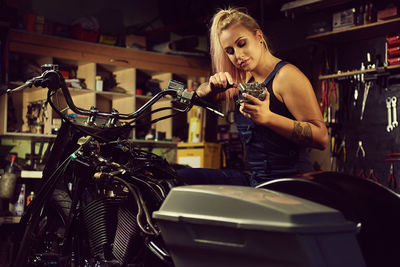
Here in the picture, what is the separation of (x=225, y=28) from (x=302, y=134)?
531 mm

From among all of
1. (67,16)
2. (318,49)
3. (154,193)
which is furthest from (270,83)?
(67,16)

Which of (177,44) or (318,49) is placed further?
(177,44)

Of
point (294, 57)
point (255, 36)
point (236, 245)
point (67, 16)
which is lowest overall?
point (236, 245)

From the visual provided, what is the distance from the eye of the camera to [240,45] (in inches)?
72.3

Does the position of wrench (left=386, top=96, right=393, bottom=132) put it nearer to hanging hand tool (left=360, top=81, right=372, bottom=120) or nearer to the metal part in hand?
Result: hanging hand tool (left=360, top=81, right=372, bottom=120)

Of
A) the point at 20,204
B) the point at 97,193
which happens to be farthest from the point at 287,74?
the point at 20,204

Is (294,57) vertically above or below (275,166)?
above

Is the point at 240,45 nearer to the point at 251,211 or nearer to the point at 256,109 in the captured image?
the point at 256,109

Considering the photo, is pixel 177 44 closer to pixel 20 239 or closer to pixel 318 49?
pixel 318 49

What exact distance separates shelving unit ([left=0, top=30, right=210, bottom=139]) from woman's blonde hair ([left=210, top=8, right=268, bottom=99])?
3545 mm

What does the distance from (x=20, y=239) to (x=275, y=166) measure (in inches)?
36.4

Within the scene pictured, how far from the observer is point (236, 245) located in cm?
86

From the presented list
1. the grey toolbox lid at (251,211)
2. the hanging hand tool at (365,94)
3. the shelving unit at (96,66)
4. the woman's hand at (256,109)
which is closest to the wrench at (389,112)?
the hanging hand tool at (365,94)

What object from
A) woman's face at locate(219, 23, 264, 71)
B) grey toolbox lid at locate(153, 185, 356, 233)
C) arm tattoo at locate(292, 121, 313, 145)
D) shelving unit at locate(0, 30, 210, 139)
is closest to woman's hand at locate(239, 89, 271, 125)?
arm tattoo at locate(292, 121, 313, 145)
